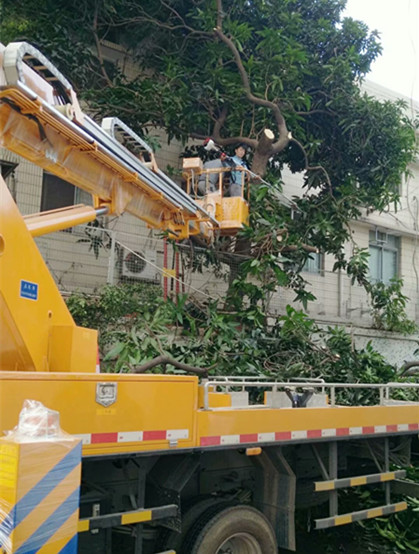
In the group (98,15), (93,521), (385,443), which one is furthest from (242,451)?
(98,15)

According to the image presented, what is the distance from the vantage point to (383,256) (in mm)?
19109

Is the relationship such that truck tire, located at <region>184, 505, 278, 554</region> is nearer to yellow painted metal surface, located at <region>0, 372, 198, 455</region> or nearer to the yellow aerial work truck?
the yellow aerial work truck

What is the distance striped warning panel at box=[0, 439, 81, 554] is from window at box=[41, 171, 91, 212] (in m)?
8.79

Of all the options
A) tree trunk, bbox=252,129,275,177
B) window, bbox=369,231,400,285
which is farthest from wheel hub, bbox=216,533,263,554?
window, bbox=369,231,400,285

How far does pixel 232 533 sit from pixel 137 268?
616 centimetres

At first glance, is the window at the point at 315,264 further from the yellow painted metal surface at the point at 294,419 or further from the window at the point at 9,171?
the yellow painted metal surface at the point at 294,419

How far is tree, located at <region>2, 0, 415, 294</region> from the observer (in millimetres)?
10273

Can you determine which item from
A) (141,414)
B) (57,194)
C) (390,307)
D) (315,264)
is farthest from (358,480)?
(315,264)

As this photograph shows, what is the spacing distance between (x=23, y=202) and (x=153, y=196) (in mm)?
6128

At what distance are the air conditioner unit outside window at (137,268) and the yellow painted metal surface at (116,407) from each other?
5.79 m

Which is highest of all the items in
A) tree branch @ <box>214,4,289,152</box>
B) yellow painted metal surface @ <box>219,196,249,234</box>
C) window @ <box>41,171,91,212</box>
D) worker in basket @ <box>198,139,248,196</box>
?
tree branch @ <box>214,4,289,152</box>

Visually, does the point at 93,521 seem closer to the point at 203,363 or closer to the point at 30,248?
the point at 30,248

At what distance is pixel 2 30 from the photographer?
33.8 ft

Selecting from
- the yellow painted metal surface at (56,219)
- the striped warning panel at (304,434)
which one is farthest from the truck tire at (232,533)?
the yellow painted metal surface at (56,219)
